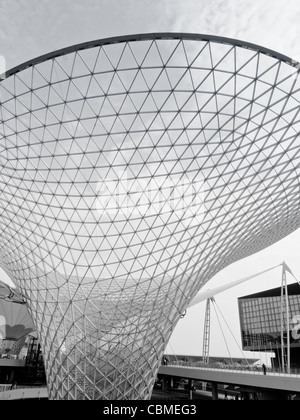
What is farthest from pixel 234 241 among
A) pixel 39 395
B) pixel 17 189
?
pixel 39 395

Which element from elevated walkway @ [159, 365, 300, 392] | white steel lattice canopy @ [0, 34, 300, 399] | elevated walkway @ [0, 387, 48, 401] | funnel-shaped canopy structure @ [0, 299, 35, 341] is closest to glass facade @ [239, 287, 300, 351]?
elevated walkway @ [159, 365, 300, 392]

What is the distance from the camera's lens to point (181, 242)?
3167cm

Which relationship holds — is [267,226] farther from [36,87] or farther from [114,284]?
[36,87]

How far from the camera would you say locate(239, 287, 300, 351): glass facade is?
85.0 meters

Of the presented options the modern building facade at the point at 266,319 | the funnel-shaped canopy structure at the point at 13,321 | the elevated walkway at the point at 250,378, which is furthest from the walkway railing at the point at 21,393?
the modern building facade at the point at 266,319

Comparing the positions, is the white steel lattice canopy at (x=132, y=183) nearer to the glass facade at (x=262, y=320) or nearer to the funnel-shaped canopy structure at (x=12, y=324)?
the funnel-shaped canopy structure at (x=12, y=324)

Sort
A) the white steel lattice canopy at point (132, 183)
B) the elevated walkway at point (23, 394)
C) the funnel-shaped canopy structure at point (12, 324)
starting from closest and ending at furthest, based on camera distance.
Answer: the white steel lattice canopy at point (132, 183)
the elevated walkway at point (23, 394)
the funnel-shaped canopy structure at point (12, 324)

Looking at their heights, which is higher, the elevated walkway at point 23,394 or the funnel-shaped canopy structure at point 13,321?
the funnel-shaped canopy structure at point 13,321

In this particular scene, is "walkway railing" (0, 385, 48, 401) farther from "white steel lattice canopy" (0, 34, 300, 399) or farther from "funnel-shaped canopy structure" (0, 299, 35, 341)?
"funnel-shaped canopy structure" (0, 299, 35, 341)

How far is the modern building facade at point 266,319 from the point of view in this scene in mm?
83438

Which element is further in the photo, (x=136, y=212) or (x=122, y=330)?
(x=122, y=330)

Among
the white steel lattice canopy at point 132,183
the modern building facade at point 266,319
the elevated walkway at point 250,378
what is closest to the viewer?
the white steel lattice canopy at point 132,183

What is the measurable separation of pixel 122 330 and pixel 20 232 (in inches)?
577
